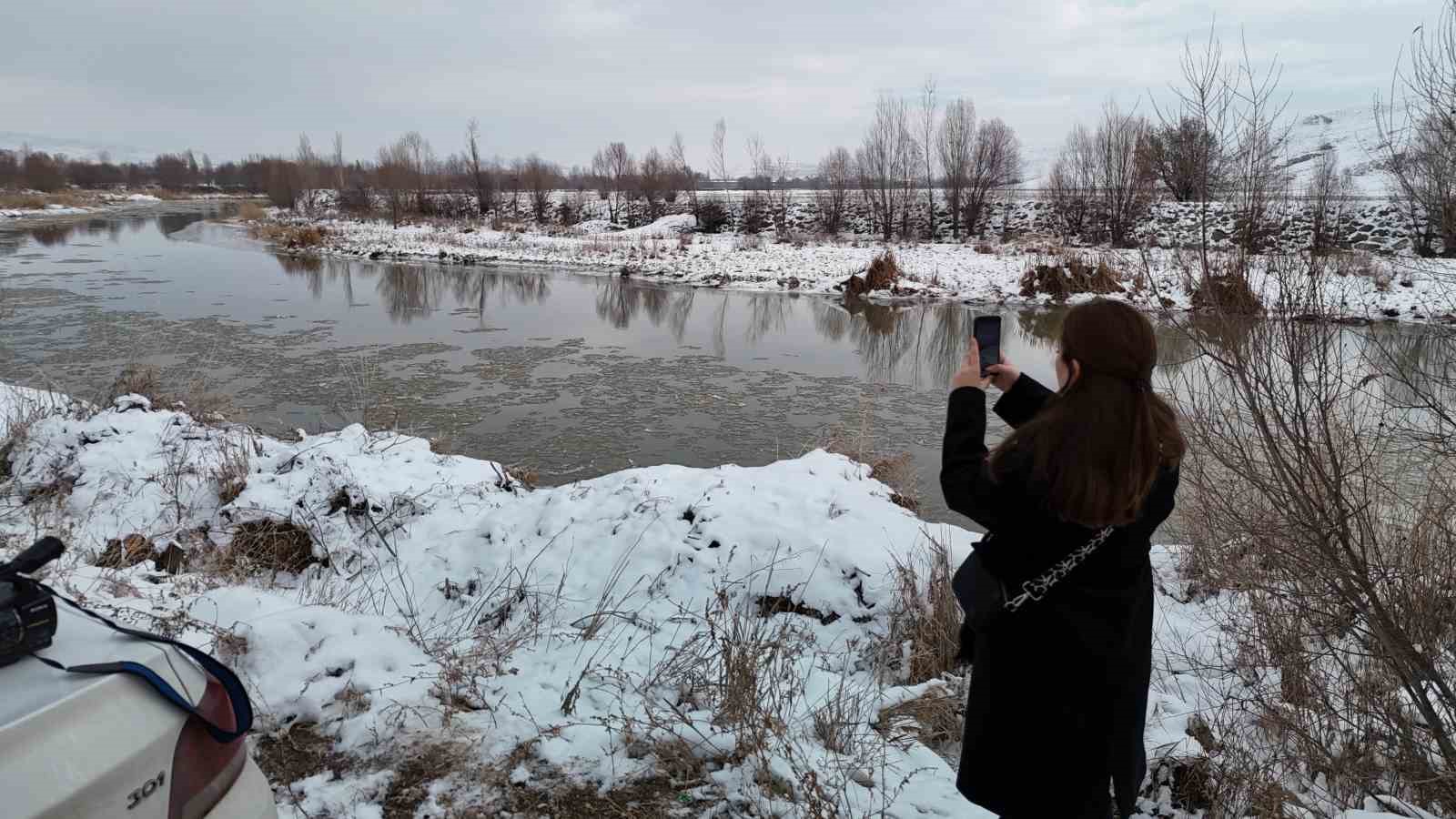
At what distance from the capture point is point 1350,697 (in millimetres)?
4121

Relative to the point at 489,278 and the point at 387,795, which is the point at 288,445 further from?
the point at 489,278

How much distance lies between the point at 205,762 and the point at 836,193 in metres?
42.0

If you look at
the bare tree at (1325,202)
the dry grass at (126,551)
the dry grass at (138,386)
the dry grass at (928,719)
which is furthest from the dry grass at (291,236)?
the bare tree at (1325,202)

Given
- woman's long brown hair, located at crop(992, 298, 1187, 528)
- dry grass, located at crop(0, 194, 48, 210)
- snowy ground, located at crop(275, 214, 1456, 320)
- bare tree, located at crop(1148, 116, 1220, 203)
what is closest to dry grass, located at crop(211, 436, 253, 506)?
woman's long brown hair, located at crop(992, 298, 1187, 528)

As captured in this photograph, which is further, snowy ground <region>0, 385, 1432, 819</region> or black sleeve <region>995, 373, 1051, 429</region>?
snowy ground <region>0, 385, 1432, 819</region>

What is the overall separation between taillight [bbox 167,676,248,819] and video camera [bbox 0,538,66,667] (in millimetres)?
324

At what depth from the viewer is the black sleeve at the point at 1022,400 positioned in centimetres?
269

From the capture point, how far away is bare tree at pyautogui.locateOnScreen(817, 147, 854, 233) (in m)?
41.2

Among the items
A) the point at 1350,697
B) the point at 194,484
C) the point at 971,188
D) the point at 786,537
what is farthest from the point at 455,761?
the point at 971,188

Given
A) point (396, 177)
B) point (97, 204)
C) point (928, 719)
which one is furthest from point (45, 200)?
point (928, 719)

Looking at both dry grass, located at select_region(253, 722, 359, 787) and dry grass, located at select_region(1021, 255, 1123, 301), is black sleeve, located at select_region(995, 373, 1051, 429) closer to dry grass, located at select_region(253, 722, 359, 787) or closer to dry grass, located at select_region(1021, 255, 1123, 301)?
dry grass, located at select_region(253, 722, 359, 787)

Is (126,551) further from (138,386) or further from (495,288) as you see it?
(495,288)

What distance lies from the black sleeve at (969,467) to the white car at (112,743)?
71.6 inches

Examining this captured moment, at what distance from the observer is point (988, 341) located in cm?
257
